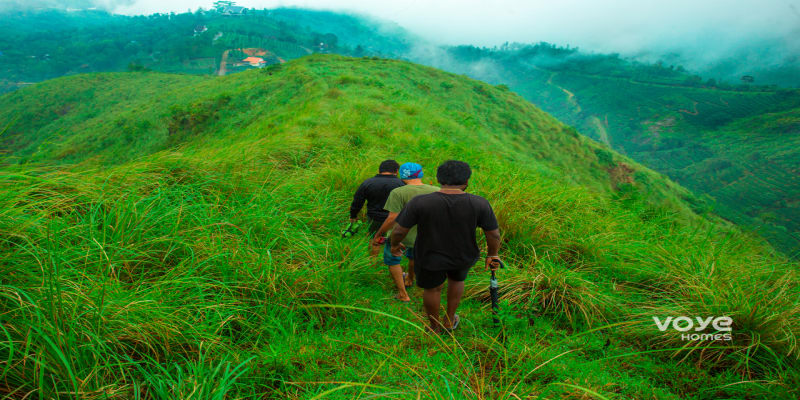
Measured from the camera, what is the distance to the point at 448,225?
2.42 metres

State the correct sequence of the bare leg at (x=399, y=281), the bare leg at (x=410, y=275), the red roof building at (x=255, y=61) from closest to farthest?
the bare leg at (x=399, y=281) < the bare leg at (x=410, y=275) < the red roof building at (x=255, y=61)

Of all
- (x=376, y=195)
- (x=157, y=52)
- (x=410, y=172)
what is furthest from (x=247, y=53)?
(x=410, y=172)

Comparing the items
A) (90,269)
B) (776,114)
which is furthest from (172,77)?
(776,114)

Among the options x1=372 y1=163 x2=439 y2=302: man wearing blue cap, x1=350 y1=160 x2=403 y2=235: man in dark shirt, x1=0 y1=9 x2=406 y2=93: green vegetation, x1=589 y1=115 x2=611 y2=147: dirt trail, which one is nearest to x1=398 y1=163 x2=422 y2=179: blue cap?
x1=372 y1=163 x2=439 y2=302: man wearing blue cap

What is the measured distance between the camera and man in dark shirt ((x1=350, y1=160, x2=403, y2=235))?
12.3ft

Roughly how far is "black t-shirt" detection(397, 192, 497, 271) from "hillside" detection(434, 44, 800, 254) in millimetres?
53197

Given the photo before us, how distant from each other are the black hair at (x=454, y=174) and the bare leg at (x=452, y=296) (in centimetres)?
83

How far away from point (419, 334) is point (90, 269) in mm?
2394

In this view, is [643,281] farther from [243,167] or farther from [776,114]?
[776,114]

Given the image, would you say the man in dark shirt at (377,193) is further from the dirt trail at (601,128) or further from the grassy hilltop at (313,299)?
the dirt trail at (601,128)

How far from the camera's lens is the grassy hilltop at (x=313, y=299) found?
1767 mm

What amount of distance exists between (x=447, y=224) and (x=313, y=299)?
131 cm

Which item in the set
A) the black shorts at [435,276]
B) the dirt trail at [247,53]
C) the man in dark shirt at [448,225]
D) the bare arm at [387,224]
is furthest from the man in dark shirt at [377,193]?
the dirt trail at [247,53]

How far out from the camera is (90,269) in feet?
7.37
